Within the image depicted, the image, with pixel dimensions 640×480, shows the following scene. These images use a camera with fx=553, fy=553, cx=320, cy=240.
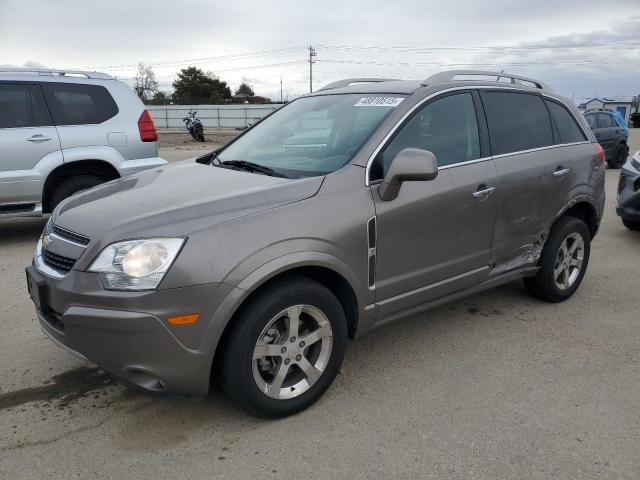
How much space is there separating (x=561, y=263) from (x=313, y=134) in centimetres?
235

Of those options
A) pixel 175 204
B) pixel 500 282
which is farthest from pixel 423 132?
pixel 175 204

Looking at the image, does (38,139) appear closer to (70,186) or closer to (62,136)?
(62,136)

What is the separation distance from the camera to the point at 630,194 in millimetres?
6754

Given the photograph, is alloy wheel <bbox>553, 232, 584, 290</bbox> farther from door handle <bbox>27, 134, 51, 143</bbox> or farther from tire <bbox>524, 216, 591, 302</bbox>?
door handle <bbox>27, 134, 51, 143</bbox>

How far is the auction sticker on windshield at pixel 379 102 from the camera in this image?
3437 millimetres

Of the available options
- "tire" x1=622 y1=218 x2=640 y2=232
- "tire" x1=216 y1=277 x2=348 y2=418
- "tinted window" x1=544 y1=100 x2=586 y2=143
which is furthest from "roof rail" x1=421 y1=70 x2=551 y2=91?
"tire" x1=622 y1=218 x2=640 y2=232

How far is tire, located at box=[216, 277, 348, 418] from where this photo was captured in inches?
104

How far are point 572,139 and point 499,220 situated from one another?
1.33 meters

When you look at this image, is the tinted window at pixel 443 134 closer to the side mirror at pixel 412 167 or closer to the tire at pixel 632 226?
the side mirror at pixel 412 167

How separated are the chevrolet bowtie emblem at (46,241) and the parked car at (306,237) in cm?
1

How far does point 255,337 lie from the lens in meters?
2.65

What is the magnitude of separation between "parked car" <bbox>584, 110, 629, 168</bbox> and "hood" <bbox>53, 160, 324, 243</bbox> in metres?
14.1

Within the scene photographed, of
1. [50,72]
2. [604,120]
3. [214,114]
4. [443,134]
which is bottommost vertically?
[443,134]

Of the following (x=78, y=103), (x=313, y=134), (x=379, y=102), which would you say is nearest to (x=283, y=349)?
(x=313, y=134)
